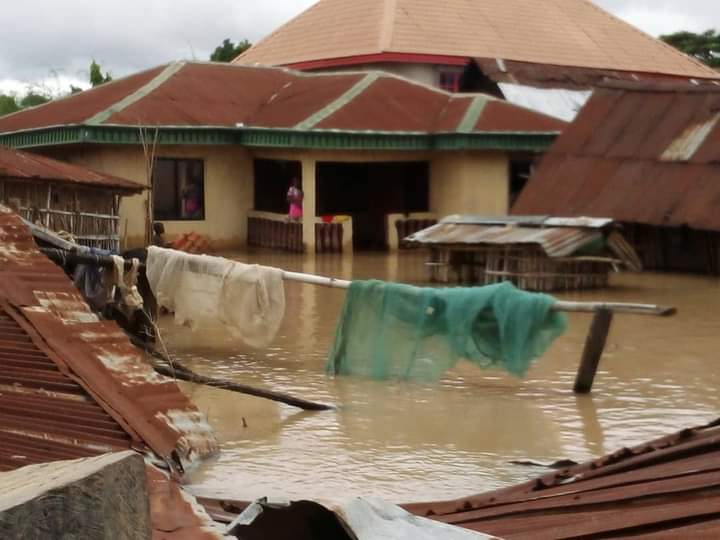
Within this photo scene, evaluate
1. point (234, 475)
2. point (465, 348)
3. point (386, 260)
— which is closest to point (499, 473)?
point (234, 475)

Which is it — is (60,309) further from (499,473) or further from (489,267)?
(489,267)

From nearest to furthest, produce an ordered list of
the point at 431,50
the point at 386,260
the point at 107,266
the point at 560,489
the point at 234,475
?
1. the point at 560,489
2. the point at 234,475
3. the point at 107,266
4. the point at 386,260
5. the point at 431,50

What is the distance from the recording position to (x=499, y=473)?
8688 mm

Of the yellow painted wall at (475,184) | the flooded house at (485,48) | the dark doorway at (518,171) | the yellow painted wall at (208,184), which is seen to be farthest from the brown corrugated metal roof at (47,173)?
the flooded house at (485,48)

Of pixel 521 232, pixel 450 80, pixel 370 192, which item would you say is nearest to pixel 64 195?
pixel 521 232

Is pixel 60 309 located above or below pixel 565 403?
above

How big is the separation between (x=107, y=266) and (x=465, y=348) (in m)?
3.41

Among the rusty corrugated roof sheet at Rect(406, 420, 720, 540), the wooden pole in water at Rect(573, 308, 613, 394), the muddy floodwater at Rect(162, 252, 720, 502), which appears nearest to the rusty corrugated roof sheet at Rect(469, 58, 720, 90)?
the muddy floodwater at Rect(162, 252, 720, 502)

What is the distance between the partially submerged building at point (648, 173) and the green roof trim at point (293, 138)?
1.43 metres

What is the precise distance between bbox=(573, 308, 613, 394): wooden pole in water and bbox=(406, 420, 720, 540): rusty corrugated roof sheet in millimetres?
4005

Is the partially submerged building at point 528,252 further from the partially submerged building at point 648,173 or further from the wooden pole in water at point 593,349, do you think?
the wooden pole in water at point 593,349

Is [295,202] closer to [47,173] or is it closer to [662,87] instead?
[662,87]

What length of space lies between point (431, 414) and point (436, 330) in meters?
1.03

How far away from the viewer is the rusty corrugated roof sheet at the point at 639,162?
19641 millimetres
